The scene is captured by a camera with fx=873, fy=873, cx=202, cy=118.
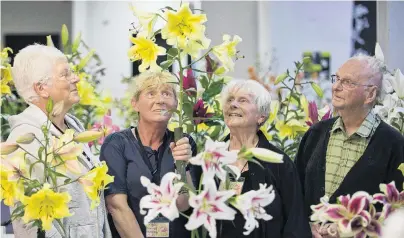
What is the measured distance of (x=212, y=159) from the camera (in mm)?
2094

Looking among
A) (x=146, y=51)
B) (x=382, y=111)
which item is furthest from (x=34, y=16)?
(x=146, y=51)

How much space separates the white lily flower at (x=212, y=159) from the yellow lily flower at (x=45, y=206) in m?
0.39

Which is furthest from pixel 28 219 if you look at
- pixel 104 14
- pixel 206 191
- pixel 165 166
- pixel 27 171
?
pixel 104 14

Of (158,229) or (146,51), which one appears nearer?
(146,51)

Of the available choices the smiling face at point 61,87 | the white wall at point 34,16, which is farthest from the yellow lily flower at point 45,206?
the white wall at point 34,16

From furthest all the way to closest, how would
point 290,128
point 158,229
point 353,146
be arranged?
1. point 290,128
2. point 353,146
3. point 158,229

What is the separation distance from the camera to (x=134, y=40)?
249 centimetres

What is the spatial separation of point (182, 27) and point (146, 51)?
0.56 ft

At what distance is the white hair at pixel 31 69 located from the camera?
2.81 metres

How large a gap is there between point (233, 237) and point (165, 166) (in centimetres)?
34

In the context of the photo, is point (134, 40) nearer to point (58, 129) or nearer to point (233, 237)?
point (58, 129)

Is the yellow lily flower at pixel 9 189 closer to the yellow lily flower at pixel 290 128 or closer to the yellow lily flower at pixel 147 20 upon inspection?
the yellow lily flower at pixel 147 20

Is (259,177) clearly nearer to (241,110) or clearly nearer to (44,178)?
(241,110)

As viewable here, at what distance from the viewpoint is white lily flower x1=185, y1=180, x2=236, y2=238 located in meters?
2.06
